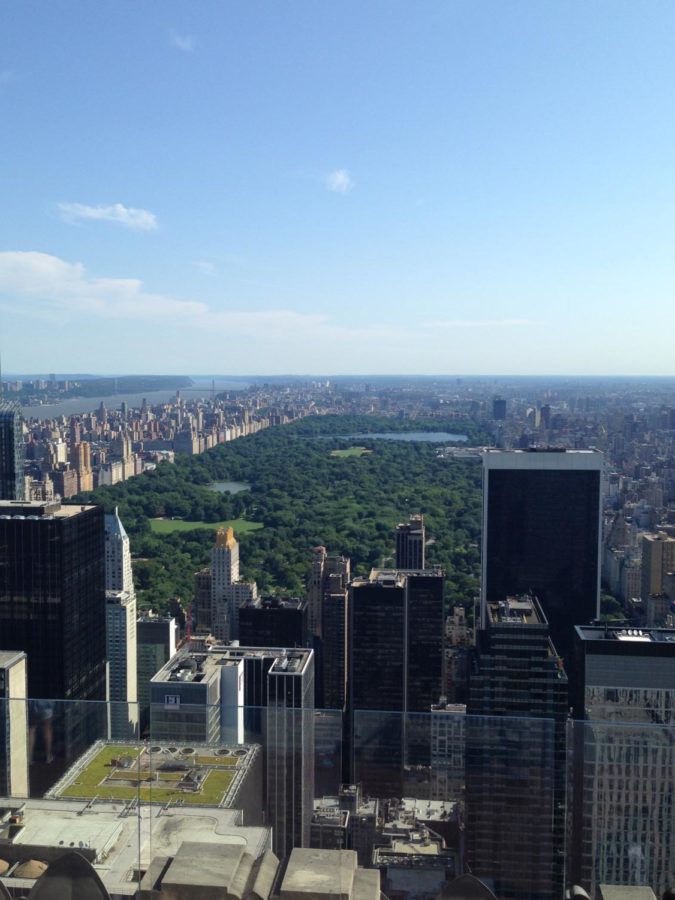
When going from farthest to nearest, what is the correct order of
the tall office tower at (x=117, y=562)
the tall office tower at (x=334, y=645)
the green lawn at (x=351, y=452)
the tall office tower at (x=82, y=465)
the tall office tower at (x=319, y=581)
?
the green lawn at (x=351, y=452)
the tall office tower at (x=82, y=465)
the tall office tower at (x=117, y=562)
the tall office tower at (x=319, y=581)
the tall office tower at (x=334, y=645)

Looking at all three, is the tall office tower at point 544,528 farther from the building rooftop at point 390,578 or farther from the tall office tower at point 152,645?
the tall office tower at point 152,645

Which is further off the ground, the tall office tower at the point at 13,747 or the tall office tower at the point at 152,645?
the tall office tower at the point at 13,747

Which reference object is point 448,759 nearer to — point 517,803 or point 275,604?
point 517,803

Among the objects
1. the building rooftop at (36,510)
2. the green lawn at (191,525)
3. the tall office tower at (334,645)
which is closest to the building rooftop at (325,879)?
the building rooftop at (36,510)

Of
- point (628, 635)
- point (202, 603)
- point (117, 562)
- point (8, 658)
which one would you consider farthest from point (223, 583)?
point (628, 635)

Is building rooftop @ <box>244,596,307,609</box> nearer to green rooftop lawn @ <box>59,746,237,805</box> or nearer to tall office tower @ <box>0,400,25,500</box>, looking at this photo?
tall office tower @ <box>0,400,25,500</box>

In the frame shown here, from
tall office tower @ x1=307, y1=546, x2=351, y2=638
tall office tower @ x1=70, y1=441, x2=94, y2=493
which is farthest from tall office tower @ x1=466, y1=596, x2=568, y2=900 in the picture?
tall office tower @ x1=70, y1=441, x2=94, y2=493

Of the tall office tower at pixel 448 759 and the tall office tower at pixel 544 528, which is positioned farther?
the tall office tower at pixel 544 528
